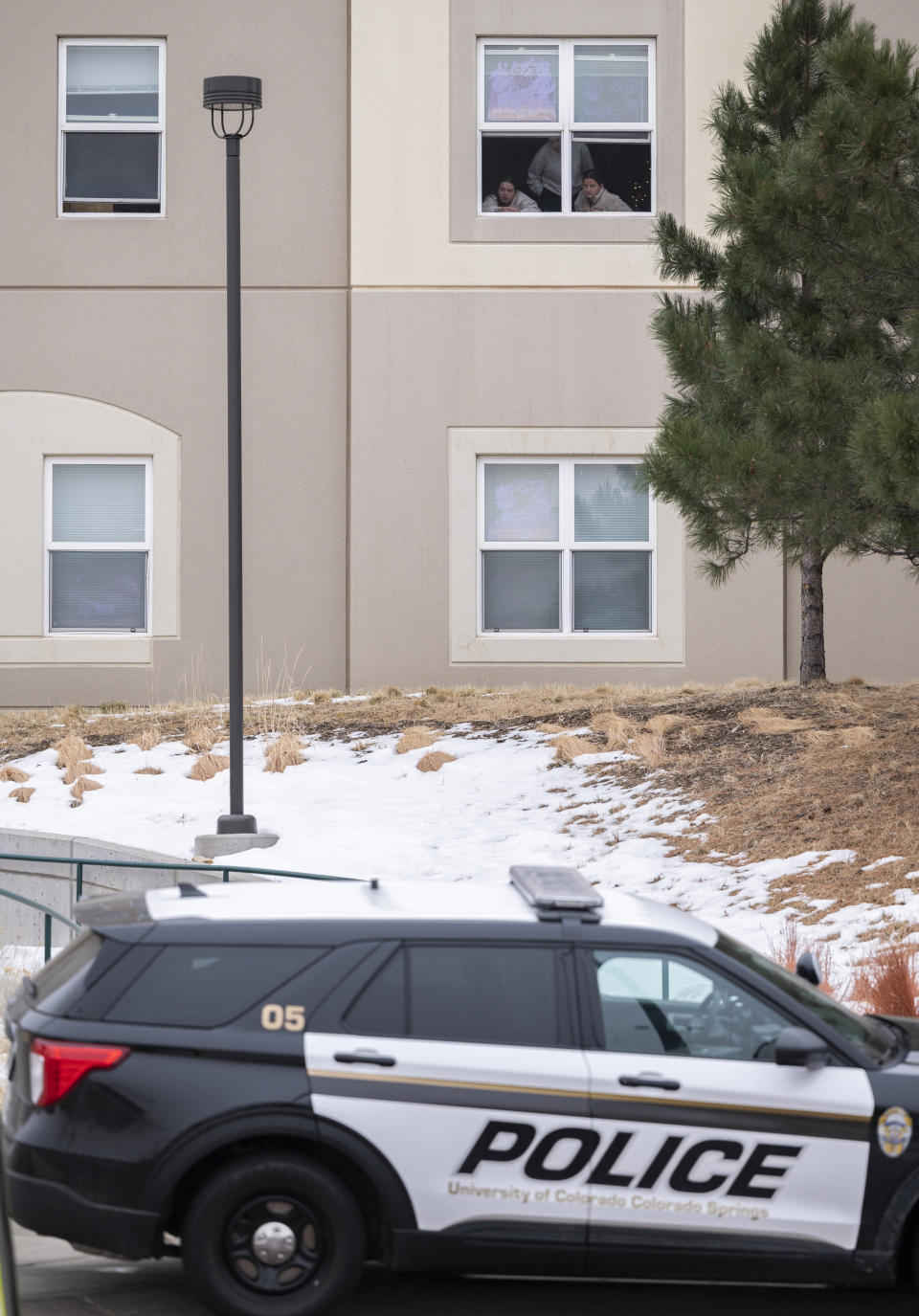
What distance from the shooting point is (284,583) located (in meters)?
17.3

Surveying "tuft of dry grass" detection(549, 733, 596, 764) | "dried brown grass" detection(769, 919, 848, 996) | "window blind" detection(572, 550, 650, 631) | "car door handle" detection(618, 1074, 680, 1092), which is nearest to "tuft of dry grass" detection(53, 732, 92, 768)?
"tuft of dry grass" detection(549, 733, 596, 764)

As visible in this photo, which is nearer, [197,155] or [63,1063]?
[63,1063]

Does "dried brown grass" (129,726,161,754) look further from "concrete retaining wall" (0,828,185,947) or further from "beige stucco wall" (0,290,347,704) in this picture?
"concrete retaining wall" (0,828,185,947)

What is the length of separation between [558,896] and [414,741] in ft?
29.3

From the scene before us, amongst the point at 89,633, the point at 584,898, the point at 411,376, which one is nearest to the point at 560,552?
the point at 411,376

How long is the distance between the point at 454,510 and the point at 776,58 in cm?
595

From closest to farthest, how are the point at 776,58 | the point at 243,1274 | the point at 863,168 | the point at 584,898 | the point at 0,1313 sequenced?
the point at 0,1313
the point at 243,1274
the point at 584,898
the point at 863,168
the point at 776,58

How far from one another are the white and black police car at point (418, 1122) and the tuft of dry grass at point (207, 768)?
866 centimetres

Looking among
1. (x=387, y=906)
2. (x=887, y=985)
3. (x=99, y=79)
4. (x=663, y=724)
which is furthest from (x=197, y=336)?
(x=387, y=906)

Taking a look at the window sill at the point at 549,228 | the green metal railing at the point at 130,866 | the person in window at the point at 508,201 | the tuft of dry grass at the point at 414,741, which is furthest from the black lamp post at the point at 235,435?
the person in window at the point at 508,201

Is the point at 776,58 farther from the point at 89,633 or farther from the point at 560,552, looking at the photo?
the point at 89,633

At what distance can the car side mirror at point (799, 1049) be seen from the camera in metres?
4.84

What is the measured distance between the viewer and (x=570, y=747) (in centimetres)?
1350

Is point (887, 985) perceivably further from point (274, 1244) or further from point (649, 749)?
point (649, 749)
